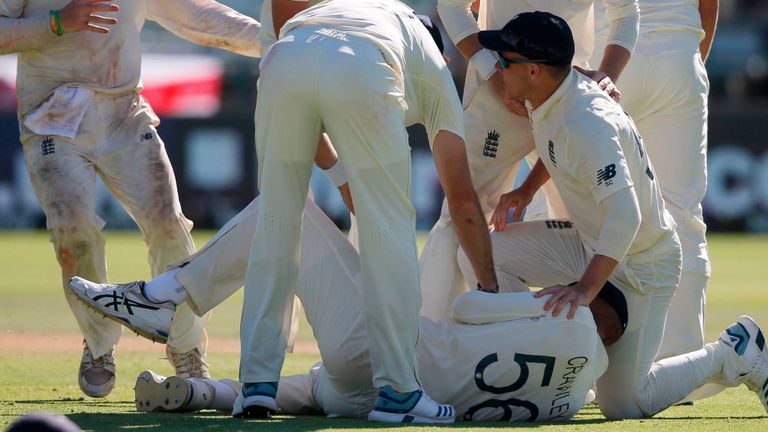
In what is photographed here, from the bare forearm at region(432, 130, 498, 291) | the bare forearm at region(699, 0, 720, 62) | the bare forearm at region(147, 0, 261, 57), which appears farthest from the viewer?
the bare forearm at region(147, 0, 261, 57)

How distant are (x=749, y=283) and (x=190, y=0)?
8.21 meters

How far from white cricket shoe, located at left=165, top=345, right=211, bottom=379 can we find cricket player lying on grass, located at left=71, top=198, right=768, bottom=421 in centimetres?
122

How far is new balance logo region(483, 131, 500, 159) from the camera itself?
20.5ft

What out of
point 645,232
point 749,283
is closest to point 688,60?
point 645,232

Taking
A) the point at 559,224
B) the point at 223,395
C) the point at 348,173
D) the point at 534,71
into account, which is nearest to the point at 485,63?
the point at 534,71

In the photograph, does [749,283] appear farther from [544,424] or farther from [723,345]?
[544,424]

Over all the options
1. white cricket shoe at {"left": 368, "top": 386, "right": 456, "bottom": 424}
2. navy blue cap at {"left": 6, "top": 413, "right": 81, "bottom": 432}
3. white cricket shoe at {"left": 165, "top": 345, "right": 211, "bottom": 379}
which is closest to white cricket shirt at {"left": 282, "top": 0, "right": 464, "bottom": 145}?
white cricket shoe at {"left": 368, "top": 386, "right": 456, "bottom": 424}

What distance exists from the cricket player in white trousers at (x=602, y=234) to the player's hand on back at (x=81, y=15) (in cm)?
209

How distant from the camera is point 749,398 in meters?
6.67

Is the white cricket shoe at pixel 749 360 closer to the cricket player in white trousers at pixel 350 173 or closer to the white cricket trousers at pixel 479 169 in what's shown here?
the white cricket trousers at pixel 479 169

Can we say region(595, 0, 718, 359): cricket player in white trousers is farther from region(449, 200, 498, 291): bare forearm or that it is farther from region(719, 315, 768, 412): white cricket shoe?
region(449, 200, 498, 291): bare forearm

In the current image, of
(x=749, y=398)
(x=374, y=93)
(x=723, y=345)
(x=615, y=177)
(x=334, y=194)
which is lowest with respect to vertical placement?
(x=334, y=194)

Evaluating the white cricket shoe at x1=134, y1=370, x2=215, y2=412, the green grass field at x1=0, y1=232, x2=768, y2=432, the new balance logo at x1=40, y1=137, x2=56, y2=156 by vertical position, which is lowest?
the green grass field at x1=0, y1=232, x2=768, y2=432

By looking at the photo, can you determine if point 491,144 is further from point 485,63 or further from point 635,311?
point 635,311
